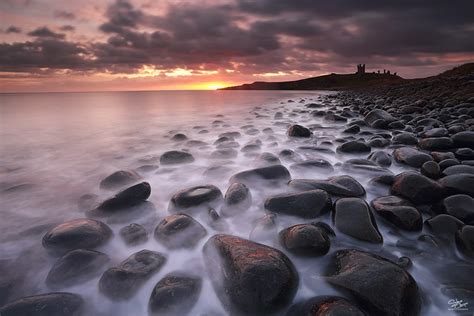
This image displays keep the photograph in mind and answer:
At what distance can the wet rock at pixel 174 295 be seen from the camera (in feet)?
5.66

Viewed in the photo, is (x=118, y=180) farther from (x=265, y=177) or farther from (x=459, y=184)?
(x=459, y=184)

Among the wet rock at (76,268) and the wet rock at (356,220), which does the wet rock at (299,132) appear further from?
the wet rock at (76,268)

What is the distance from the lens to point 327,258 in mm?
2080

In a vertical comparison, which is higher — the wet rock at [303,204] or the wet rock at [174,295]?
the wet rock at [303,204]

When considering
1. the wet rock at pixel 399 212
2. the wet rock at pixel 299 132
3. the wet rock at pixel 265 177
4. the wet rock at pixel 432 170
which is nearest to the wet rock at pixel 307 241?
the wet rock at pixel 399 212

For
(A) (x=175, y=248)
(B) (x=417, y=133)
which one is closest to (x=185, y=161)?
(A) (x=175, y=248)

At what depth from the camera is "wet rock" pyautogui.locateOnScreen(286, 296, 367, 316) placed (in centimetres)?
147

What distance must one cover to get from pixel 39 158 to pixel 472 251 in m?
7.47

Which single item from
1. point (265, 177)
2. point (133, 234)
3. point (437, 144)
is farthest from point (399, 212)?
point (437, 144)

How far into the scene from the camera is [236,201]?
304cm

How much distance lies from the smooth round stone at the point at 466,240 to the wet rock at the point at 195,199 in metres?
2.14

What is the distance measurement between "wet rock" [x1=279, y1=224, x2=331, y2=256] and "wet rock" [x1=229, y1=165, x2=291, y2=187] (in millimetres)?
1388

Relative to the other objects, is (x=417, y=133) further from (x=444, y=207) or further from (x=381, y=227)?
(x=381, y=227)

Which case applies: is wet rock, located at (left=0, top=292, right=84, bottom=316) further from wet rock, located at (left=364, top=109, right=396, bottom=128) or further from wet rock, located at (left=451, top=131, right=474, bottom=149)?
wet rock, located at (left=364, top=109, right=396, bottom=128)
